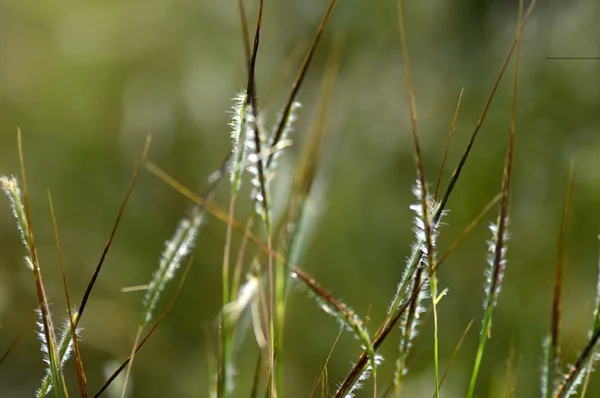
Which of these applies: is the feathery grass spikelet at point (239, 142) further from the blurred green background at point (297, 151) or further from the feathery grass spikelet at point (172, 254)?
the blurred green background at point (297, 151)

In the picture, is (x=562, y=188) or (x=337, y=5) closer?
(x=562, y=188)

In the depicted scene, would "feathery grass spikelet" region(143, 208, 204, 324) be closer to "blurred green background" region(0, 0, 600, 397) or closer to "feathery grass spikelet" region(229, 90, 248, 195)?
"feathery grass spikelet" region(229, 90, 248, 195)

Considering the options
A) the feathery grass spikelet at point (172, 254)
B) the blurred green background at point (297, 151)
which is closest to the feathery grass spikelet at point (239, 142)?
the feathery grass spikelet at point (172, 254)

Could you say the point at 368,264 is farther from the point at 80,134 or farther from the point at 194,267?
the point at 80,134

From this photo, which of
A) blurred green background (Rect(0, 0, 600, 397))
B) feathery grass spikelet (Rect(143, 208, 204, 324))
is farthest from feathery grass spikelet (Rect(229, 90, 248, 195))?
blurred green background (Rect(0, 0, 600, 397))

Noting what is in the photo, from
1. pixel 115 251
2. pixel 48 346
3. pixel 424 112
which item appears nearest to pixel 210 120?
pixel 115 251

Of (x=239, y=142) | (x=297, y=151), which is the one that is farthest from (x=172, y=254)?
(x=297, y=151)

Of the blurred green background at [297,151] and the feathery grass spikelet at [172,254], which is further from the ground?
the blurred green background at [297,151]

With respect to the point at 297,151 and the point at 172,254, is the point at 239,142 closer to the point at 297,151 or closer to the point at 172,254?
the point at 172,254
